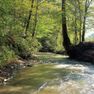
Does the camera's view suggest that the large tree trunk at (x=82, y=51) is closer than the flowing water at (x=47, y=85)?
No

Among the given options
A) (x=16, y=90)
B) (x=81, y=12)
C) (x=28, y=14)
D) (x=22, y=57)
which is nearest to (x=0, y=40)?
(x=16, y=90)

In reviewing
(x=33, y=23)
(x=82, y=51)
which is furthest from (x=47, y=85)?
(x=33, y=23)

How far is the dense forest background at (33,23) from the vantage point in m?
12.7

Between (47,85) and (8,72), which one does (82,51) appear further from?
(47,85)

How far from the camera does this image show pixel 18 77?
39.6 ft

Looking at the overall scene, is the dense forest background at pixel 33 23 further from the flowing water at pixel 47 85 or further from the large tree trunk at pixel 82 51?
the large tree trunk at pixel 82 51

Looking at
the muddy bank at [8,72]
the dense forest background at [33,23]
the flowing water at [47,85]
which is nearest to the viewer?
the flowing water at [47,85]

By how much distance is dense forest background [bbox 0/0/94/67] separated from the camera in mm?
12741

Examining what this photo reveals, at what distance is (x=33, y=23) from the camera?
32.2 m

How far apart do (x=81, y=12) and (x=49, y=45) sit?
16653 mm

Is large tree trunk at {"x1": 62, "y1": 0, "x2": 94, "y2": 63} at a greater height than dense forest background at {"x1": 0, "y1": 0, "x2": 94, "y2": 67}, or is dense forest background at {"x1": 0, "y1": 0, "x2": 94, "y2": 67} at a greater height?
dense forest background at {"x1": 0, "y1": 0, "x2": 94, "y2": 67}

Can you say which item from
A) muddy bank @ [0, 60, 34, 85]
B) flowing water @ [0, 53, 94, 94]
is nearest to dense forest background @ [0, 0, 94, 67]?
muddy bank @ [0, 60, 34, 85]

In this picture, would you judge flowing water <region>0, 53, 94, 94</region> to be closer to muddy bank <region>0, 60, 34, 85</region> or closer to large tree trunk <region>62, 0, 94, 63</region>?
muddy bank <region>0, 60, 34, 85</region>

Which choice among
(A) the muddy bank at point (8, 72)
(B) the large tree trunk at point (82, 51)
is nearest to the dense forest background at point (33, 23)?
(A) the muddy bank at point (8, 72)
